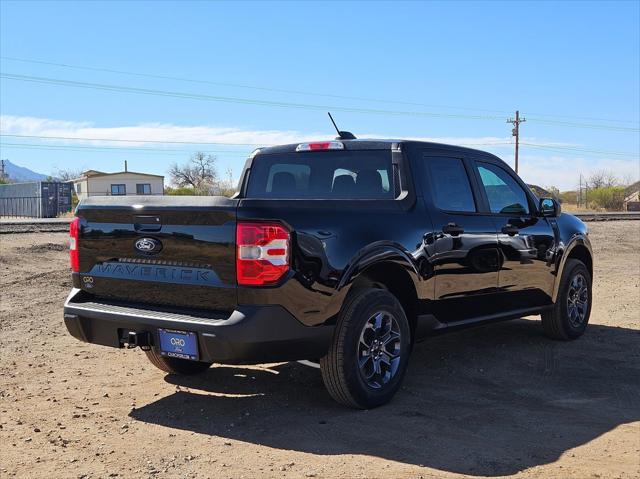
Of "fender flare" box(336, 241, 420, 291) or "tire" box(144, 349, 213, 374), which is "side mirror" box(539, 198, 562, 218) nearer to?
"fender flare" box(336, 241, 420, 291)

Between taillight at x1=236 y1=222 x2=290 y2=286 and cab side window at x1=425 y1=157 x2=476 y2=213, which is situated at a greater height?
cab side window at x1=425 y1=157 x2=476 y2=213

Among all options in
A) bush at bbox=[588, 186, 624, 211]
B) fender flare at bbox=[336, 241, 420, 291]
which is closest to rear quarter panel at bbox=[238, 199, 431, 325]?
fender flare at bbox=[336, 241, 420, 291]

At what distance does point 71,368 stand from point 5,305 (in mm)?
3644

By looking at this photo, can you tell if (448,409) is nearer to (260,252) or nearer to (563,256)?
(260,252)

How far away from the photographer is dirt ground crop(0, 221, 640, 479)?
401 centimetres

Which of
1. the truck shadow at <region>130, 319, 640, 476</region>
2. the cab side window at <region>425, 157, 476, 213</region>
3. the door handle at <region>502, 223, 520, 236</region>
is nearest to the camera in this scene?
the truck shadow at <region>130, 319, 640, 476</region>

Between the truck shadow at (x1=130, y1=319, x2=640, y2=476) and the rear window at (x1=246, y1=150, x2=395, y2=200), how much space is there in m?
1.50

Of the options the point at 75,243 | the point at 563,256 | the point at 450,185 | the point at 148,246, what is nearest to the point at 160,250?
the point at 148,246

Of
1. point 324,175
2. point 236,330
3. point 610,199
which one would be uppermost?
point 324,175

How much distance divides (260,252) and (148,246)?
33.6 inches

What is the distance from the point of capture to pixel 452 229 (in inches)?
224

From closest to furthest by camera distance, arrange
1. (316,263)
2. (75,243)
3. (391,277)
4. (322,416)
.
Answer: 1. (316,263)
2. (322,416)
3. (75,243)
4. (391,277)

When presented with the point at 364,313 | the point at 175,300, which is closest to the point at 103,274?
the point at 175,300

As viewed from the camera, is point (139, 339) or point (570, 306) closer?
point (139, 339)
